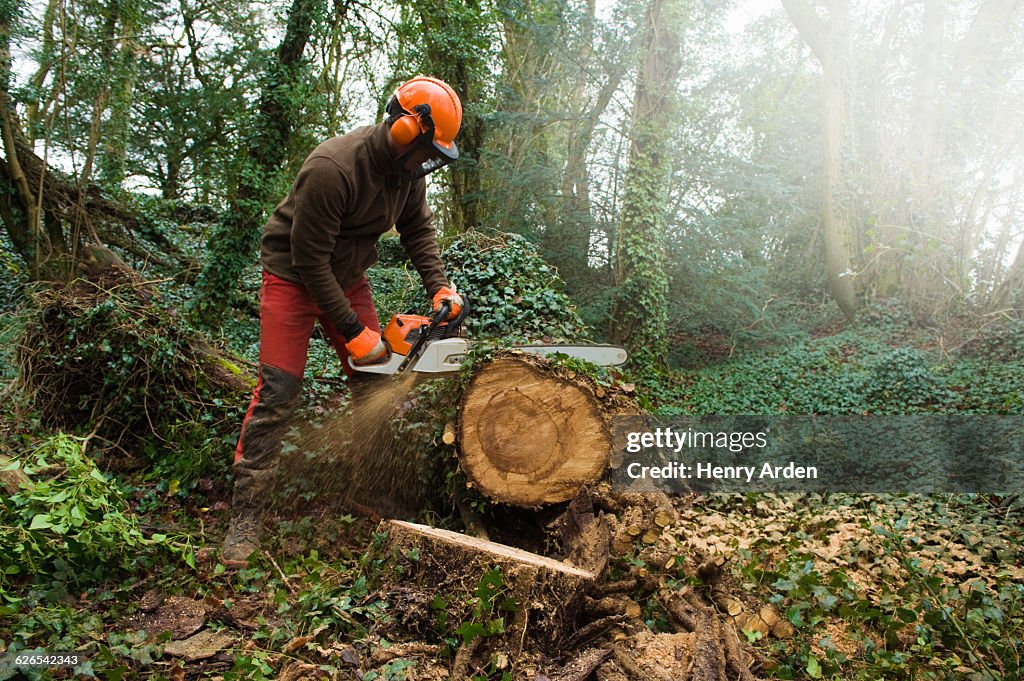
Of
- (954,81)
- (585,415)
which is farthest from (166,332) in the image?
(954,81)

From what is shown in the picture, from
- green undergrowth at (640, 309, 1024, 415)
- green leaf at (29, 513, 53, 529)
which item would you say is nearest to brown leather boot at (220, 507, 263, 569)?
green leaf at (29, 513, 53, 529)

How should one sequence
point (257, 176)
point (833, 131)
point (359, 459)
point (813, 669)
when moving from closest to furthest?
point (813, 669)
point (359, 459)
point (257, 176)
point (833, 131)

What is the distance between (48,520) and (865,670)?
309 cm

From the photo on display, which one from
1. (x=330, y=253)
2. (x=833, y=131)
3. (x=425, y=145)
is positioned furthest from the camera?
(x=833, y=131)

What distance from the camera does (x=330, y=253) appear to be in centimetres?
292

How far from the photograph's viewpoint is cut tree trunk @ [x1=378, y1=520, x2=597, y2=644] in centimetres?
218

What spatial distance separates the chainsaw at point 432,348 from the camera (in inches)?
113

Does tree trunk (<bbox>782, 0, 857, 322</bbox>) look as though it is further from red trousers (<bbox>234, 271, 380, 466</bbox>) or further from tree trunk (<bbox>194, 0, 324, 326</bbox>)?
red trousers (<bbox>234, 271, 380, 466</bbox>)

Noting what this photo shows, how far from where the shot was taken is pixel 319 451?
354cm

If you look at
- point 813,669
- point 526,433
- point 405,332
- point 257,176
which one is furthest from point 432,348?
point 257,176

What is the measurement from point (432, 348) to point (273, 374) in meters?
0.81

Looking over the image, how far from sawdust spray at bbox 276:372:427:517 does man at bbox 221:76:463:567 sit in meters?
0.23

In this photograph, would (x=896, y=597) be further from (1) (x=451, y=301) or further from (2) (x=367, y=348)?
(2) (x=367, y=348)

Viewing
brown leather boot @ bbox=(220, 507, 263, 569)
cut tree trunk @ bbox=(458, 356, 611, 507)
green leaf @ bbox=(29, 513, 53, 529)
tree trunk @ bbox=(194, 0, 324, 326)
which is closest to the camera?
green leaf @ bbox=(29, 513, 53, 529)
